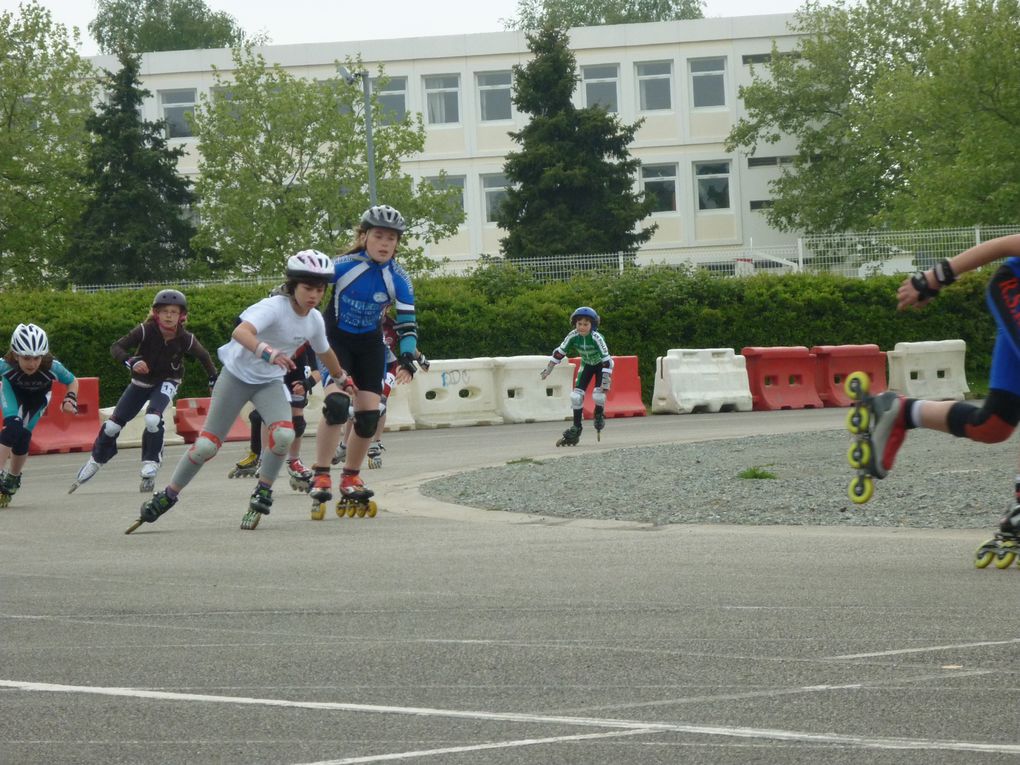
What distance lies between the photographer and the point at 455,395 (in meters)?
27.3

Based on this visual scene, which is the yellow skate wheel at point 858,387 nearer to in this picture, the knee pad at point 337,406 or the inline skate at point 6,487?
the knee pad at point 337,406

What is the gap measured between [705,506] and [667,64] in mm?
61776

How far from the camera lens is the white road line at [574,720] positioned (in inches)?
171

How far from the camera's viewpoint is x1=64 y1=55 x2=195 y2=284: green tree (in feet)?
185

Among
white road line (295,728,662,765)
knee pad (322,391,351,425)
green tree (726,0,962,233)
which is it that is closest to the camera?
white road line (295,728,662,765)

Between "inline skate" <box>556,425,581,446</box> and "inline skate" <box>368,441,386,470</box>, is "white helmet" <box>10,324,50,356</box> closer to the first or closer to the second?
"inline skate" <box>368,441,386,470</box>

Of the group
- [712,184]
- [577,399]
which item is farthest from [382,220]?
[712,184]

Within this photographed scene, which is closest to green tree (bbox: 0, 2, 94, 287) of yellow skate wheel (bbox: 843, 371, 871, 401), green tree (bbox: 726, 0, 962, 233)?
green tree (bbox: 726, 0, 962, 233)

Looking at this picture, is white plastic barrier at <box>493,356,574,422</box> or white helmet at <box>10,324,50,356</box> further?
white plastic barrier at <box>493,356,574,422</box>

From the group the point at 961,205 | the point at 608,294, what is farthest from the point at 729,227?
the point at 608,294

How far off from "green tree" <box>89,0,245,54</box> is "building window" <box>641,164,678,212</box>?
27.5m

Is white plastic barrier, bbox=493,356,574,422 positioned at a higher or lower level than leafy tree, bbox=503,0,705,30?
lower

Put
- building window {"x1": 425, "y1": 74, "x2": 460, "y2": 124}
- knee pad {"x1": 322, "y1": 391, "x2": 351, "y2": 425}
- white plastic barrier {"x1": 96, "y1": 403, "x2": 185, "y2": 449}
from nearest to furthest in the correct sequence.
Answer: knee pad {"x1": 322, "y1": 391, "x2": 351, "y2": 425} < white plastic barrier {"x1": 96, "y1": 403, "x2": 185, "y2": 449} < building window {"x1": 425, "y1": 74, "x2": 460, "y2": 124}

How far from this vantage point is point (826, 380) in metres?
30.4
